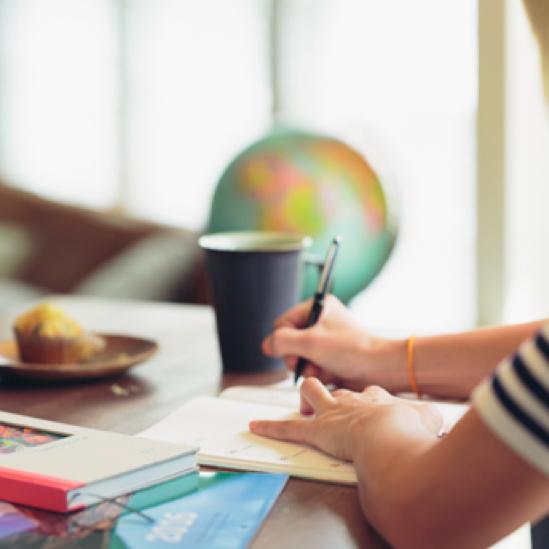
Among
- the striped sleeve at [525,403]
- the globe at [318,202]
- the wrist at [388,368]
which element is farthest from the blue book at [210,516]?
the globe at [318,202]

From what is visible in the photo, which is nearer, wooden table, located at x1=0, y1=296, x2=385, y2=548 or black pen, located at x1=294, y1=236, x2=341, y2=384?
wooden table, located at x1=0, y1=296, x2=385, y2=548

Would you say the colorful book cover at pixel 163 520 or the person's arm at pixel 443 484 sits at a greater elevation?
the person's arm at pixel 443 484

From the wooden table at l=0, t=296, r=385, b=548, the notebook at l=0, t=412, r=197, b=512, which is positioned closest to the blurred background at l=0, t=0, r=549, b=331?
the wooden table at l=0, t=296, r=385, b=548

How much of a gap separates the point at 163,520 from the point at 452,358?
465mm

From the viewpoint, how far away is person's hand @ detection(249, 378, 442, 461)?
0.72 m

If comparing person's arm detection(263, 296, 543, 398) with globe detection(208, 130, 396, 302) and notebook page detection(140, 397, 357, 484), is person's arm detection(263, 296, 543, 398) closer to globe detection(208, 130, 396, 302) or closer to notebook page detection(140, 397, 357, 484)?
notebook page detection(140, 397, 357, 484)

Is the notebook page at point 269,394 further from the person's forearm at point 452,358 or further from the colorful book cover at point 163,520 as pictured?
the colorful book cover at point 163,520

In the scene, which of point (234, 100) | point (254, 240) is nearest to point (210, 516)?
point (254, 240)

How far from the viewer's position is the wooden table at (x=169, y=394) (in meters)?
0.67

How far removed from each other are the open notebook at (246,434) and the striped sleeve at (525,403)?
0.23 m

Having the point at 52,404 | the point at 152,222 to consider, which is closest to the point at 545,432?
the point at 52,404

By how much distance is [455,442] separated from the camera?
60cm

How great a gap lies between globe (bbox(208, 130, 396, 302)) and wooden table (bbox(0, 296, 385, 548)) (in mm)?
186

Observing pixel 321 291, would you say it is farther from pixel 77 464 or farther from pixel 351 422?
pixel 77 464
